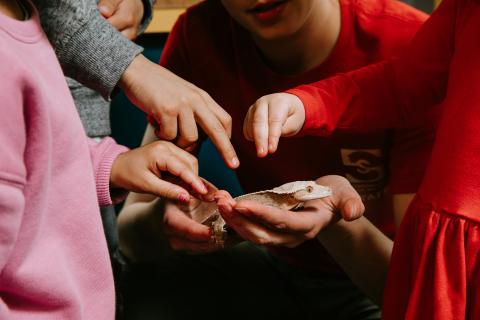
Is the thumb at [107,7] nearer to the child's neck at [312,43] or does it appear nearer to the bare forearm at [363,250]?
the child's neck at [312,43]

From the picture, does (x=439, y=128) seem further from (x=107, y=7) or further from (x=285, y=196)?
(x=107, y=7)

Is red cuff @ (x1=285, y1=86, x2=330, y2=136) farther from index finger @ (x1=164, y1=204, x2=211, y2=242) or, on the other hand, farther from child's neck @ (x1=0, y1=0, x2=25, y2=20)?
child's neck @ (x1=0, y1=0, x2=25, y2=20)

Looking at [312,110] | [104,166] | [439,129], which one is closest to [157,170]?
[104,166]

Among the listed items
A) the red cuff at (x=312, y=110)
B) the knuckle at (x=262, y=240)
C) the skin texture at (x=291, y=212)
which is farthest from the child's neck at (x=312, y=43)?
the knuckle at (x=262, y=240)

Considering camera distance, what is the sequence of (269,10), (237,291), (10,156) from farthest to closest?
(237,291)
(269,10)
(10,156)

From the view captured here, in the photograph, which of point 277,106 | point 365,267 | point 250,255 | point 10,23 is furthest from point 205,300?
point 10,23

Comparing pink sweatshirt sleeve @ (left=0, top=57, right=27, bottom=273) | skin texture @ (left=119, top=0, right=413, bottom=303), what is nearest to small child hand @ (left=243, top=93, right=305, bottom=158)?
skin texture @ (left=119, top=0, right=413, bottom=303)
